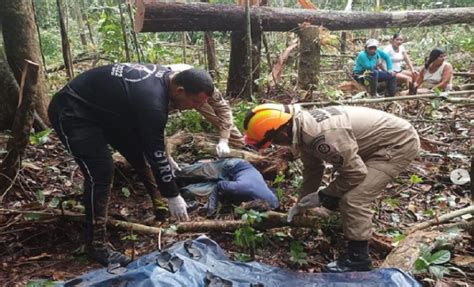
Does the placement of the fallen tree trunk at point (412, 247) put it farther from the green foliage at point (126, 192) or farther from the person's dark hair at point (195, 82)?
the green foliage at point (126, 192)

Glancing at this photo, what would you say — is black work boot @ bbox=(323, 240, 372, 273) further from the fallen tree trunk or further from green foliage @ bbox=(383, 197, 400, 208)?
green foliage @ bbox=(383, 197, 400, 208)

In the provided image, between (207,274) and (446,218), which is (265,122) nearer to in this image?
(207,274)

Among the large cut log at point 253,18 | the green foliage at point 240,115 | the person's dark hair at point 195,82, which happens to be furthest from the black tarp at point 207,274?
the large cut log at point 253,18

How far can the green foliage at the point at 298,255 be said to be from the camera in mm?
3213

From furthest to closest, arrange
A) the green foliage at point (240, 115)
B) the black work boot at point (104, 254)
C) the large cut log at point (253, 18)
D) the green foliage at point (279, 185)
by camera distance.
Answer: the large cut log at point (253, 18) → the green foliage at point (240, 115) → the green foliage at point (279, 185) → the black work boot at point (104, 254)

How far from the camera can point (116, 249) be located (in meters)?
3.49

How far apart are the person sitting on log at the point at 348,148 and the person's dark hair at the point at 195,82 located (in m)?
0.34

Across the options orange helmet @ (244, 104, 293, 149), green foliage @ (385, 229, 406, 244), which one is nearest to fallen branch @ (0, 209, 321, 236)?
green foliage @ (385, 229, 406, 244)

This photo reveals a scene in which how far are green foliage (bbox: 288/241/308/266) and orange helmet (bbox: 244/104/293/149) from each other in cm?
80

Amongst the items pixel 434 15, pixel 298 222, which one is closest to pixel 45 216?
pixel 298 222

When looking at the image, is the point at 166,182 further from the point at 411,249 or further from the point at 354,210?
the point at 411,249

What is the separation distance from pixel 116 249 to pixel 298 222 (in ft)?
4.48

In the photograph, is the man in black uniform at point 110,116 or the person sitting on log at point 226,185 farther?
the person sitting on log at point 226,185

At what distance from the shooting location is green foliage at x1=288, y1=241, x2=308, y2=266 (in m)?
3.21
